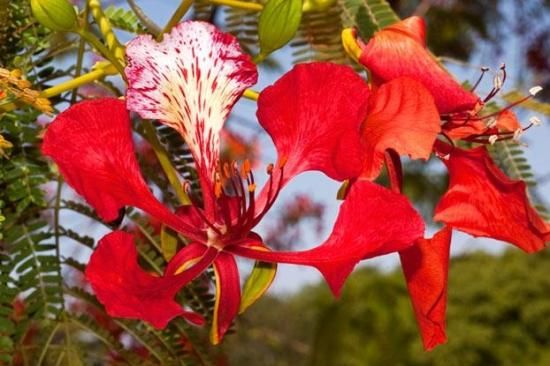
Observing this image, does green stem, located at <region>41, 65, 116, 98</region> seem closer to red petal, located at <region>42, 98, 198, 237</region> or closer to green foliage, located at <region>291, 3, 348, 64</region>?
red petal, located at <region>42, 98, 198, 237</region>

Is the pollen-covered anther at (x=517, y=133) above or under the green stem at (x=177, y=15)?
under

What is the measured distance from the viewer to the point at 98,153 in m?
0.63

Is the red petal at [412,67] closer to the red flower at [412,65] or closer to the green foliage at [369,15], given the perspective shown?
the red flower at [412,65]

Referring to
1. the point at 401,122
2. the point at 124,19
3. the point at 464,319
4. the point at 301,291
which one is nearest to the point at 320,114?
the point at 401,122

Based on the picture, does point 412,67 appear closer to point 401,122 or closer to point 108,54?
point 401,122

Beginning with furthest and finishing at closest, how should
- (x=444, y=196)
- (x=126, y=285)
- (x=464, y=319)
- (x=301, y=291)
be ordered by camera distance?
(x=301, y=291)
(x=464, y=319)
(x=444, y=196)
(x=126, y=285)

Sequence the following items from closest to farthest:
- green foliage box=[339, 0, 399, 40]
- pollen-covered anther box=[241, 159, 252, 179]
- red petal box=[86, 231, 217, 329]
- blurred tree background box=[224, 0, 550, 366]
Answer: red petal box=[86, 231, 217, 329]
pollen-covered anther box=[241, 159, 252, 179]
green foliage box=[339, 0, 399, 40]
blurred tree background box=[224, 0, 550, 366]

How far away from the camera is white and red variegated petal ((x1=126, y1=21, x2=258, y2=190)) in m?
0.64

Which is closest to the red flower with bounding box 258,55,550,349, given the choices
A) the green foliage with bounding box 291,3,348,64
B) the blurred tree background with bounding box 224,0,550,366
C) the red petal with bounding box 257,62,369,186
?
the red petal with bounding box 257,62,369,186

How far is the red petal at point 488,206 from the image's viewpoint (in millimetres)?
706

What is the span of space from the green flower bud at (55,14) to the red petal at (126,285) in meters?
0.16

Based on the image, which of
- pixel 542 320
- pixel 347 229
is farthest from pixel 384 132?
pixel 542 320

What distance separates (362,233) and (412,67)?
0.41 feet

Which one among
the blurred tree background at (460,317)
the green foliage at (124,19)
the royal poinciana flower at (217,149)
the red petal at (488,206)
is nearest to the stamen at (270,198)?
the royal poinciana flower at (217,149)
